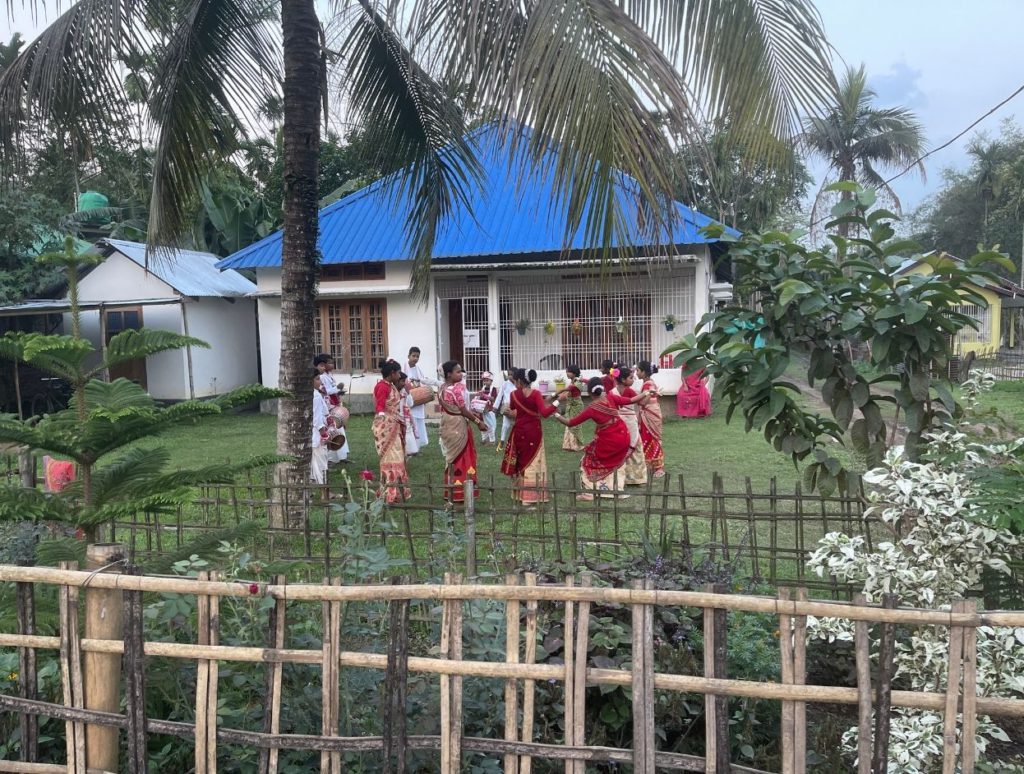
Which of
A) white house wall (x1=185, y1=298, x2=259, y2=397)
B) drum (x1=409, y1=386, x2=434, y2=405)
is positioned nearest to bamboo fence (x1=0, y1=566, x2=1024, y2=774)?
drum (x1=409, y1=386, x2=434, y2=405)

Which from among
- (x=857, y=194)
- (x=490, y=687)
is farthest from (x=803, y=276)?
(x=490, y=687)

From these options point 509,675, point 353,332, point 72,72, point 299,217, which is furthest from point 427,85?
point 353,332

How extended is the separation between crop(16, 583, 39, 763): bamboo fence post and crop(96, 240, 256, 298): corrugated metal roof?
Result: 43.4 ft

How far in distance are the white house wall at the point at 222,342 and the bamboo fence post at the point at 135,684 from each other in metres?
14.2

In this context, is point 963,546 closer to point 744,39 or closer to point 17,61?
point 744,39

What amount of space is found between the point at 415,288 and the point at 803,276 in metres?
5.53

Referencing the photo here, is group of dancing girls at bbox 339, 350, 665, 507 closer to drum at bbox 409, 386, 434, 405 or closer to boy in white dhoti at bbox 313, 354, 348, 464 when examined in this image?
drum at bbox 409, 386, 434, 405

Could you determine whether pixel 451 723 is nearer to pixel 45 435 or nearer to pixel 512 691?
pixel 512 691

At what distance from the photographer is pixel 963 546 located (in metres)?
2.78

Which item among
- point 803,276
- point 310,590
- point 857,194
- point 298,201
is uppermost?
point 298,201

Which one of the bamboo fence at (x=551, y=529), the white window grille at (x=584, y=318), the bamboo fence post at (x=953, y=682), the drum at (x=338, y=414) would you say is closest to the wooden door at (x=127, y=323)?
the white window grille at (x=584, y=318)

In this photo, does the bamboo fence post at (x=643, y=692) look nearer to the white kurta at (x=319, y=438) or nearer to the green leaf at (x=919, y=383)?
the green leaf at (x=919, y=383)

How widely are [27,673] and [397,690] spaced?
1215 millimetres

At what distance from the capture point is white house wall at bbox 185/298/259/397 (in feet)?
54.4
